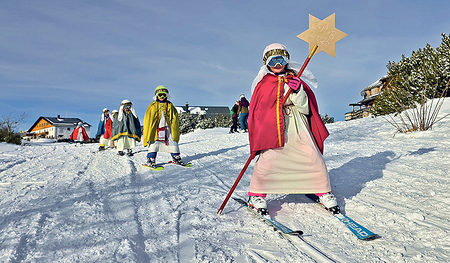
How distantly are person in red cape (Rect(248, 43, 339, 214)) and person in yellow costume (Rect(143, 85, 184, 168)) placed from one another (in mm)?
3434

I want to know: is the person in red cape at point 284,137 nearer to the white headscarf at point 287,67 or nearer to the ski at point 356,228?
the white headscarf at point 287,67

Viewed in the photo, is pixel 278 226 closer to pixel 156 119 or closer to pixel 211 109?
pixel 156 119

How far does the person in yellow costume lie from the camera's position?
5.97 m

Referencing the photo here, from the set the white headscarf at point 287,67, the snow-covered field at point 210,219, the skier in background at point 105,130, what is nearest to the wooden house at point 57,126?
the skier in background at point 105,130

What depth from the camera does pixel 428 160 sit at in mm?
4441

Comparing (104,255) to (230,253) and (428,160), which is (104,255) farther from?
(428,160)

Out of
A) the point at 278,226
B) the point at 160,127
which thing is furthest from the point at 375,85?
the point at 278,226

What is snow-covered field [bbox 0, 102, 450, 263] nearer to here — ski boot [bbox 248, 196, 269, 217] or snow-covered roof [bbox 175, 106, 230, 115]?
ski boot [bbox 248, 196, 269, 217]

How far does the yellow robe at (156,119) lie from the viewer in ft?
19.6

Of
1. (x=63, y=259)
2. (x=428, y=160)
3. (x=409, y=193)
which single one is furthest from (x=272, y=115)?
(x=428, y=160)

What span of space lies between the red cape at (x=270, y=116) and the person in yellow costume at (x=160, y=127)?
11.2 feet

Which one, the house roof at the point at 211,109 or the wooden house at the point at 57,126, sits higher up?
the house roof at the point at 211,109

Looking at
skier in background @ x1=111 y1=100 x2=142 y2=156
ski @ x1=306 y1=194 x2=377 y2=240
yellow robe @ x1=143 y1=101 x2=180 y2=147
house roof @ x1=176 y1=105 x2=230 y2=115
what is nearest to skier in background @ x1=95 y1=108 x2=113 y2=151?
skier in background @ x1=111 y1=100 x2=142 y2=156

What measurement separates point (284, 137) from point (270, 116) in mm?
270
